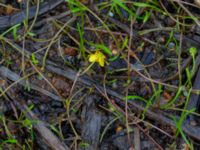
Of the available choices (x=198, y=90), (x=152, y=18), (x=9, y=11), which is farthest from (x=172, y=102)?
(x=9, y=11)

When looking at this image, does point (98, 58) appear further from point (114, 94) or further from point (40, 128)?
point (40, 128)

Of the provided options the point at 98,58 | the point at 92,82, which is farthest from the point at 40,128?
the point at 98,58

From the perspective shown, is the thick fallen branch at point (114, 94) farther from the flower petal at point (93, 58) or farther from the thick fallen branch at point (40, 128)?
the thick fallen branch at point (40, 128)

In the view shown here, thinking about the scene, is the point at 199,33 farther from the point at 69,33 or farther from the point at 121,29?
the point at 69,33

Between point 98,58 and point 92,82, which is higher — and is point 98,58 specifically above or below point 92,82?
above

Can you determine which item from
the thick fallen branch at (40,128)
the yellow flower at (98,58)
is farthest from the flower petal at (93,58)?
the thick fallen branch at (40,128)

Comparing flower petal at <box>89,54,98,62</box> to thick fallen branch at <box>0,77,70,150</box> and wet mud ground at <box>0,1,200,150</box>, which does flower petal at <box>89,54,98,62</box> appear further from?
thick fallen branch at <box>0,77,70,150</box>

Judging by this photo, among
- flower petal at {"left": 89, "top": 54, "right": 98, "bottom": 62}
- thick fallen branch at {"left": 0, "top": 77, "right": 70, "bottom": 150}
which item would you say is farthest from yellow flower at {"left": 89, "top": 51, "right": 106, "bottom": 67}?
thick fallen branch at {"left": 0, "top": 77, "right": 70, "bottom": 150}

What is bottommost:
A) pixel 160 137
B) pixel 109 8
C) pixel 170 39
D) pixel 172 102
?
pixel 160 137
